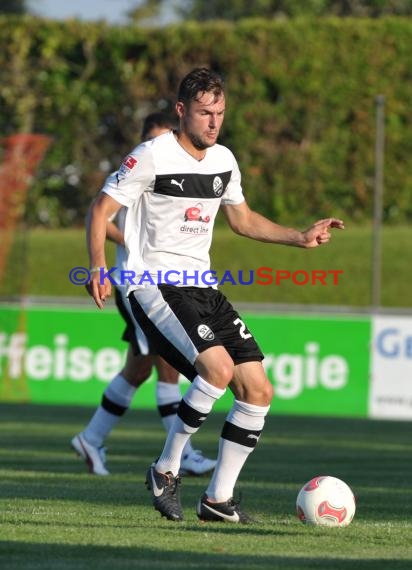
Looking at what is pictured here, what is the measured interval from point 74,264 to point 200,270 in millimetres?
14945

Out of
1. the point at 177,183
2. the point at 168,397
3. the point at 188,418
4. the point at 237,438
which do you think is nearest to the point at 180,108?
the point at 177,183

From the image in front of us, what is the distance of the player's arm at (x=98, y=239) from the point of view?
6391 millimetres

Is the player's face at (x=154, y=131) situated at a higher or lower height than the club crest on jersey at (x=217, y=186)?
higher

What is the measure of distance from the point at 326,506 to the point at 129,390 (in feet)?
9.91

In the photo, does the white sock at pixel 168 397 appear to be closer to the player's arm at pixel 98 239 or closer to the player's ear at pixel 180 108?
the player's arm at pixel 98 239

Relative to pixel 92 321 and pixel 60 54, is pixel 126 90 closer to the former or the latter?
pixel 60 54

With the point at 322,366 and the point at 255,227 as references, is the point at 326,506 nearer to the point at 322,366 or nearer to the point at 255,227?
the point at 255,227

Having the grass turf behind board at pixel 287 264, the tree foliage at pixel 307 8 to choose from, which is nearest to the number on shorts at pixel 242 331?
the grass turf behind board at pixel 287 264

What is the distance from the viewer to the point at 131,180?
6.71m

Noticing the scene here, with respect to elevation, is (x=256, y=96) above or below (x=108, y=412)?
above

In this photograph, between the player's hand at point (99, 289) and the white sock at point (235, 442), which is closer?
the player's hand at point (99, 289)

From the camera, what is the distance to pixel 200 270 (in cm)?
684

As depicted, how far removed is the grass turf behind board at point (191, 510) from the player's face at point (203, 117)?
5.95 ft

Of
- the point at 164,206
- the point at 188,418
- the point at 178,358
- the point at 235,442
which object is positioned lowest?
the point at 235,442
